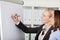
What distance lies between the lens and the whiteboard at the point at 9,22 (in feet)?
6.26

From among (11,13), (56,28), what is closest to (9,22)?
(11,13)

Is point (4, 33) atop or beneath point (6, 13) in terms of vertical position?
beneath

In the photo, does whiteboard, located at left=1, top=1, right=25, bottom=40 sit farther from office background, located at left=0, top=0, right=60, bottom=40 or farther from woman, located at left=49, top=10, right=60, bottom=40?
woman, located at left=49, top=10, right=60, bottom=40

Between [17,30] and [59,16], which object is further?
[17,30]

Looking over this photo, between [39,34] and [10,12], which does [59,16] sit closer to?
[10,12]

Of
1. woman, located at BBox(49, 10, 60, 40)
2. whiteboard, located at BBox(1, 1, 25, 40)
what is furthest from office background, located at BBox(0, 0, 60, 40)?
woman, located at BBox(49, 10, 60, 40)

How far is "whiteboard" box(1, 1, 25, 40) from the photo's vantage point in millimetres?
1908

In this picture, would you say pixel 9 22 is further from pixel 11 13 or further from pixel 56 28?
pixel 56 28

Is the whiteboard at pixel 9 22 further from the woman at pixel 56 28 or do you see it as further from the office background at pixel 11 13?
the woman at pixel 56 28

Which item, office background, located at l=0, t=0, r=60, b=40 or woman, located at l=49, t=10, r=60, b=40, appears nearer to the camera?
woman, located at l=49, t=10, r=60, b=40

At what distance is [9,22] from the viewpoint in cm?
203

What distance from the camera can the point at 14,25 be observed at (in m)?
2.16

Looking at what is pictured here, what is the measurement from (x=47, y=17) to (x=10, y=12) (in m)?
0.50

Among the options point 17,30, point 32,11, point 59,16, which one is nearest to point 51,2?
point 32,11
